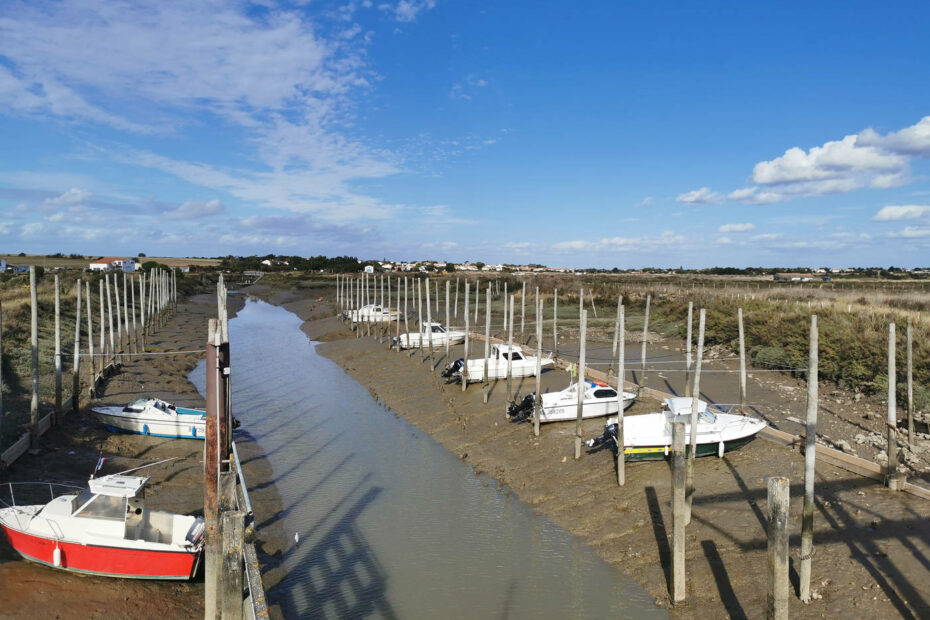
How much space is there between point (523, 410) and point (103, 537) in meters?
12.3

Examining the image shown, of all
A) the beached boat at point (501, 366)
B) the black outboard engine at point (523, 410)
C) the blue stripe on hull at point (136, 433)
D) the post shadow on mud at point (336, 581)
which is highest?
the beached boat at point (501, 366)

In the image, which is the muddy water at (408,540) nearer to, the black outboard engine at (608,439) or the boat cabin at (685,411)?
the black outboard engine at (608,439)

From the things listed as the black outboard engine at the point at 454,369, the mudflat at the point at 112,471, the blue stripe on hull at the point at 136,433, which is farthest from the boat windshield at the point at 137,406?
the black outboard engine at the point at 454,369

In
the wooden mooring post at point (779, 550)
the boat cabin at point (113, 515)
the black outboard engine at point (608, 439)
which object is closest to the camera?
the wooden mooring post at point (779, 550)

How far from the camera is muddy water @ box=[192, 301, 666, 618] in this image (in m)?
11.1

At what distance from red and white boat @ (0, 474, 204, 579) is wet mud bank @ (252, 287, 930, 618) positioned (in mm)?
8220

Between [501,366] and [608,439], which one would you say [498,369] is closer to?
[501,366]

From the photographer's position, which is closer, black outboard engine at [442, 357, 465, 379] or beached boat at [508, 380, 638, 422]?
beached boat at [508, 380, 638, 422]

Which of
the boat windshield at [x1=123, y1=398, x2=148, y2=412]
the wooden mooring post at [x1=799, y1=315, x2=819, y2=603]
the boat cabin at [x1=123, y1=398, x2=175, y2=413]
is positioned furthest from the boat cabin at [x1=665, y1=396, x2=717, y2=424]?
the boat windshield at [x1=123, y1=398, x2=148, y2=412]

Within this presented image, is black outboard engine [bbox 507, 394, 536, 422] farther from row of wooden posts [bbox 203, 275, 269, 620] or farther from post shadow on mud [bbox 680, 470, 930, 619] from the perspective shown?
row of wooden posts [bbox 203, 275, 269, 620]

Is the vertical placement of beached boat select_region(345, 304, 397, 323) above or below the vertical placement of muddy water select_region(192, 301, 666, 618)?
above

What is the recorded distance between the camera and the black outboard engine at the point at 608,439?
633 inches

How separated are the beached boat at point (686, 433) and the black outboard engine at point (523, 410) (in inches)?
162

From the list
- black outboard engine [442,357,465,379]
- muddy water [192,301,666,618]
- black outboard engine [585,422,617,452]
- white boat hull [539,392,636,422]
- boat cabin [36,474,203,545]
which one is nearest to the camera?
boat cabin [36,474,203,545]
